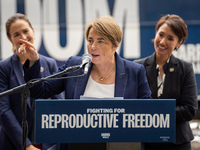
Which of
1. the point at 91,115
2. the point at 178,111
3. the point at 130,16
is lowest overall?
the point at 178,111

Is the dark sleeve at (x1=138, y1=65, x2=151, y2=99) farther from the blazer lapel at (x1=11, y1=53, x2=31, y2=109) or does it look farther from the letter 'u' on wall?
the letter 'u' on wall

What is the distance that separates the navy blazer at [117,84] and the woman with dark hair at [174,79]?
0.47 meters

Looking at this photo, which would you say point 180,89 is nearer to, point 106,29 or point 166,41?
point 166,41

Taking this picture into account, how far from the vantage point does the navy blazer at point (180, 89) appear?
2.64 meters

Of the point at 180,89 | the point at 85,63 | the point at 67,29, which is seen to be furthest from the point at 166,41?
the point at 67,29

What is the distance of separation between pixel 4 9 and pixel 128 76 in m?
3.49

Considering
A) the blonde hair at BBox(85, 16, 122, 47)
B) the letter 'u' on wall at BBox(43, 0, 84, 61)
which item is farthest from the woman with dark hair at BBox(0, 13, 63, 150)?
the letter 'u' on wall at BBox(43, 0, 84, 61)

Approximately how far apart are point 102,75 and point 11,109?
34.7 inches

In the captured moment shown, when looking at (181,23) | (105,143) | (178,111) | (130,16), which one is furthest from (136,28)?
(105,143)

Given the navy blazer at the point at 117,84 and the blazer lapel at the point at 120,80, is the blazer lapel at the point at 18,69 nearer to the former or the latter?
the navy blazer at the point at 117,84

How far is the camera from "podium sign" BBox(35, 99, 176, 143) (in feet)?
5.52

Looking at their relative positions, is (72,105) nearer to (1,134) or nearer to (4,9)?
(1,134)

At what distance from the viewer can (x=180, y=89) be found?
9.07 ft

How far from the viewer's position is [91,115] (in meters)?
1.68
